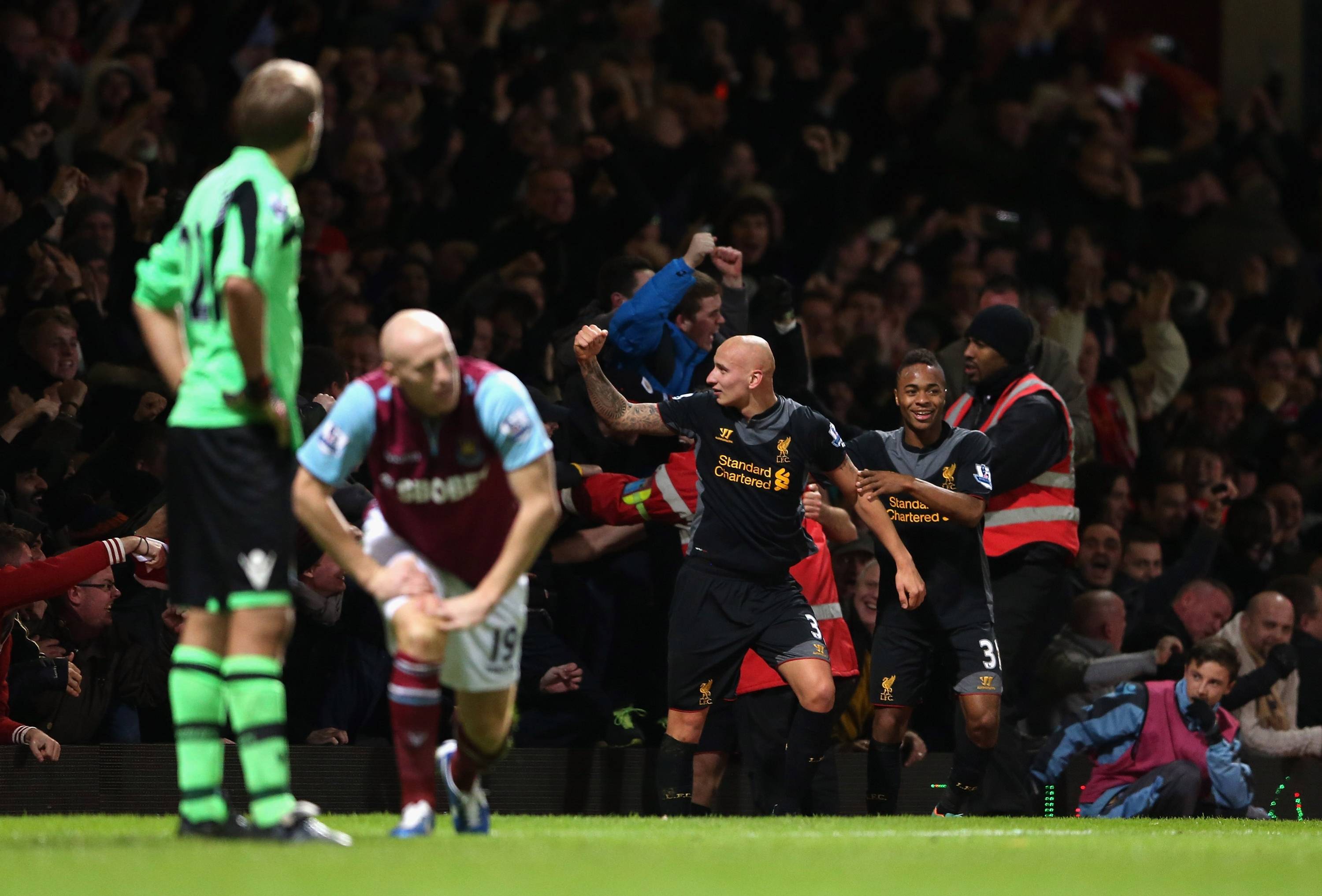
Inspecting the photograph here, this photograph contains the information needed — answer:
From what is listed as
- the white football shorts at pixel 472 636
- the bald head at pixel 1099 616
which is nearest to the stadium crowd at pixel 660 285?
the bald head at pixel 1099 616

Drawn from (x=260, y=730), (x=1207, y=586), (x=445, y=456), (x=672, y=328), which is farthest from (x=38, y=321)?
(x=1207, y=586)

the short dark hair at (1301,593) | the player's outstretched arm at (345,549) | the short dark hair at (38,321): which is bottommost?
the short dark hair at (1301,593)

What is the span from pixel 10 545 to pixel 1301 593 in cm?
757

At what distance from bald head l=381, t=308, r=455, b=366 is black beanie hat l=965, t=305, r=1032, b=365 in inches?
166

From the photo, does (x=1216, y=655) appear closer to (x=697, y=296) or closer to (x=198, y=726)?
(x=697, y=296)

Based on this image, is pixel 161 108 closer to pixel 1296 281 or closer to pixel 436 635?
pixel 436 635

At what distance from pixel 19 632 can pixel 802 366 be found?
13.6ft

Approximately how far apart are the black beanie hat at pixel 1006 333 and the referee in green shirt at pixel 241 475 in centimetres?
455

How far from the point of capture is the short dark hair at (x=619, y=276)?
10.4 m

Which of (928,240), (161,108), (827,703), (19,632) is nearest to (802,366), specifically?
(827,703)

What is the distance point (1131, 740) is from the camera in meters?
10.2

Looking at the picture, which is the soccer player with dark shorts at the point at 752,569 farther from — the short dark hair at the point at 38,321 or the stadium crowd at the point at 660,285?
the short dark hair at the point at 38,321

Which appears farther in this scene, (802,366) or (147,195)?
(147,195)

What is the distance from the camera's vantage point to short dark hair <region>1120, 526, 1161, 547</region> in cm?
1230
